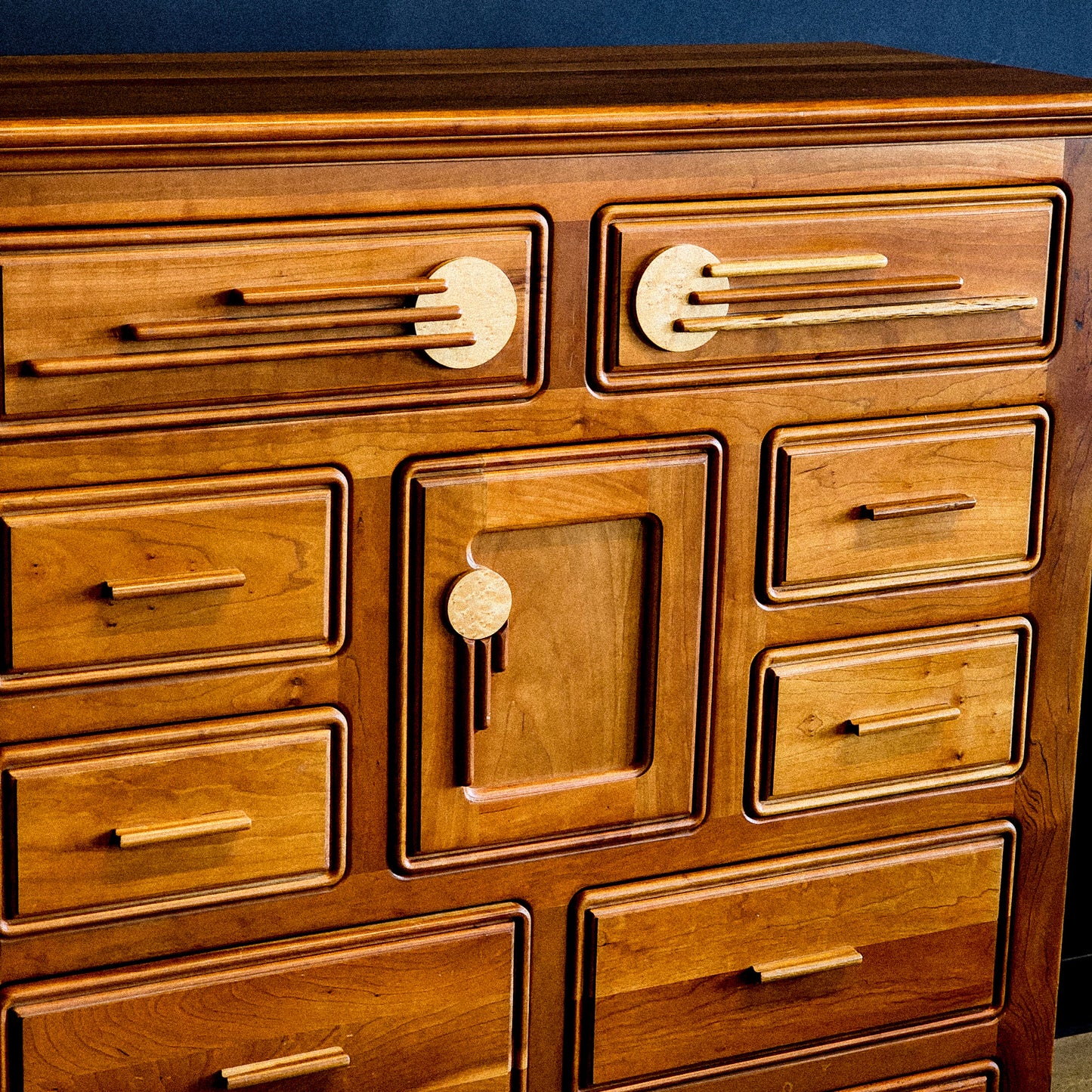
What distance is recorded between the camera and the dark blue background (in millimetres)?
1843

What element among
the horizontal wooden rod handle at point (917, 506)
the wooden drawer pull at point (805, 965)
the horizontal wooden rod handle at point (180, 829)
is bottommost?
the wooden drawer pull at point (805, 965)

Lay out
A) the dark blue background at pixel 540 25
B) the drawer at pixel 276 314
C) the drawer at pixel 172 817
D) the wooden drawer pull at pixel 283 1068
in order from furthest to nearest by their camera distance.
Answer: the dark blue background at pixel 540 25, the wooden drawer pull at pixel 283 1068, the drawer at pixel 172 817, the drawer at pixel 276 314

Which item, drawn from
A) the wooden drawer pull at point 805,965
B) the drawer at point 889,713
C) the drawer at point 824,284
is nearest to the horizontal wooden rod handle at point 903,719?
the drawer at point 889,713

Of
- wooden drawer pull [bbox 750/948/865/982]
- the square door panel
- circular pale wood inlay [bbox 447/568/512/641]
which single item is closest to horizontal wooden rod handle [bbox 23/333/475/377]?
the square door panel

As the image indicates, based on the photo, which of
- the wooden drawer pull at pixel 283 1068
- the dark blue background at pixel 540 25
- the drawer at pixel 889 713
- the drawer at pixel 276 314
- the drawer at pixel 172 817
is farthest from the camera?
the dark blue background at pixel 540 25

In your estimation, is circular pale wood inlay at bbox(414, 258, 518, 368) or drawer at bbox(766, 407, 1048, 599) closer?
circular pale wood inlay at bbox(414, 258, 518, 368)

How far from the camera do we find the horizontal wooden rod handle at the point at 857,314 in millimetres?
1508

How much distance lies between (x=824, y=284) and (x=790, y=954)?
67cm

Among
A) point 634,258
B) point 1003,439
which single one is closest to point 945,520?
point 1003,439

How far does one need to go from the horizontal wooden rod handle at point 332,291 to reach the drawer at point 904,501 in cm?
37

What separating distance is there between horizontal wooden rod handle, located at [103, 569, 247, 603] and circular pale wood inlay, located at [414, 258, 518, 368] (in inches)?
9.9

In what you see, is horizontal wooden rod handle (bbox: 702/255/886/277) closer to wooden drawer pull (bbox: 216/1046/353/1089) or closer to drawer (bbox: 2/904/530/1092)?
drawer (bbox: 2/904/530/1092)

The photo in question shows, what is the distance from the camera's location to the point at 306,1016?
1.55 meters

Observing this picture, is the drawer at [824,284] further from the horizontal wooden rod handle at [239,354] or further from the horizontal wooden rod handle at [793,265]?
the horizontal wooden rod handle at [239,354]
